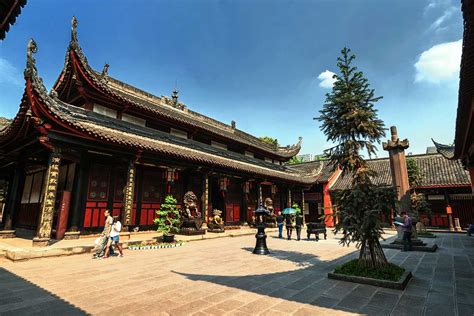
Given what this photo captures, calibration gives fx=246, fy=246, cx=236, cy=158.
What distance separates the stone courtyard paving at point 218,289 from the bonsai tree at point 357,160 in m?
0.93

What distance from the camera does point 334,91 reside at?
620cm

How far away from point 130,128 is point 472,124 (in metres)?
12.7

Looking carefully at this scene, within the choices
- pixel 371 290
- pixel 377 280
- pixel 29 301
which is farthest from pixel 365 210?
pixel 29 301

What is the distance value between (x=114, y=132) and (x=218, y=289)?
901 centimetres

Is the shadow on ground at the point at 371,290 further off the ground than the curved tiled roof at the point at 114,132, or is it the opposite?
the curved tiled roof at the point at 114,132

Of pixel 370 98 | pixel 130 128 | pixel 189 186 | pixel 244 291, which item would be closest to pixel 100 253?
pixel 244 291

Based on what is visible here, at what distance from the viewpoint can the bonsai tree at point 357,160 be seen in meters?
4.96

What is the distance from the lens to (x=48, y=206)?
26.6ft

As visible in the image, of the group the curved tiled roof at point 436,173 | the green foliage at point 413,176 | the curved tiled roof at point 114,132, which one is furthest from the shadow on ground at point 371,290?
the green foliage at point 413,176

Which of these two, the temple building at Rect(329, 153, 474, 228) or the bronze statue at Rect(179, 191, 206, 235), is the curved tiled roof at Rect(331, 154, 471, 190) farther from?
the bronze statue at Rect(179, 191, 206, 235)

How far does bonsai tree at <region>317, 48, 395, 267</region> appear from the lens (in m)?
4.96

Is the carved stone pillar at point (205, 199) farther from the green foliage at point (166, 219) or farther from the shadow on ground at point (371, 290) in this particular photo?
the shadow on ground at point (371, 290)

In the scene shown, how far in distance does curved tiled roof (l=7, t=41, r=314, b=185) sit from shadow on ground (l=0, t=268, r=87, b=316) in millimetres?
5369

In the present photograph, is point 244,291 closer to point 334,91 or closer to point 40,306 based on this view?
point 40,306
